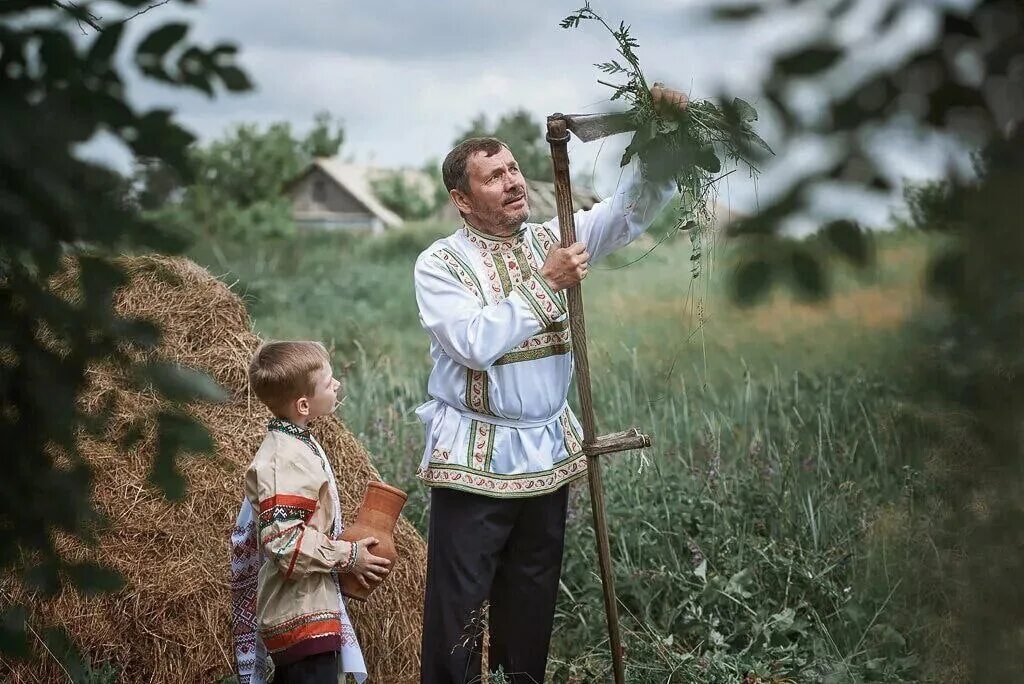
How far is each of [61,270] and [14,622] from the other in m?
0.55

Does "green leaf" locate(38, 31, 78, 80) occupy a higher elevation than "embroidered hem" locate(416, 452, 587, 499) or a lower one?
higher

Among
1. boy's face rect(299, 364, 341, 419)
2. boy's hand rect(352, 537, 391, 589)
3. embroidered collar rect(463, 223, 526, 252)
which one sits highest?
embroidered collar rect(463, 223, 526, 252)

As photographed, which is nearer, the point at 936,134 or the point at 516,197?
the point at 936,134

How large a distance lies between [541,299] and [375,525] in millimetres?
731

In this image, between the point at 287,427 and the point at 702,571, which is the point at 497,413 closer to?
the point at 287,427

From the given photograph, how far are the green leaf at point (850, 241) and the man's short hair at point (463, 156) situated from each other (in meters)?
2.09

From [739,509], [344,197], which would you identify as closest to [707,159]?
[739,509]

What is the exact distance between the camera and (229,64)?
1730 millimetres

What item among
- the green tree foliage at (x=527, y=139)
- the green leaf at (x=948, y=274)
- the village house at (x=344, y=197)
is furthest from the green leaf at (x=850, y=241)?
the village house at (x=344, y=197)

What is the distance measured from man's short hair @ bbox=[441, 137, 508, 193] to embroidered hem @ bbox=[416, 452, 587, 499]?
2.48ft

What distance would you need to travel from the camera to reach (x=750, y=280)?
1.35 meters

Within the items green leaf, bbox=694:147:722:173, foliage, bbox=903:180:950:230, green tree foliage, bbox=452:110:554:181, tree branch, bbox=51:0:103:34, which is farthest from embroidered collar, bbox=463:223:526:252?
green tree foliage, bbox=452:110:554:181

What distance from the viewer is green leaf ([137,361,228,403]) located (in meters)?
1.72

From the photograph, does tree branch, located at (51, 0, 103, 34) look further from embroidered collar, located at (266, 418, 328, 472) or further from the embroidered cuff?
the embroidered cuff
